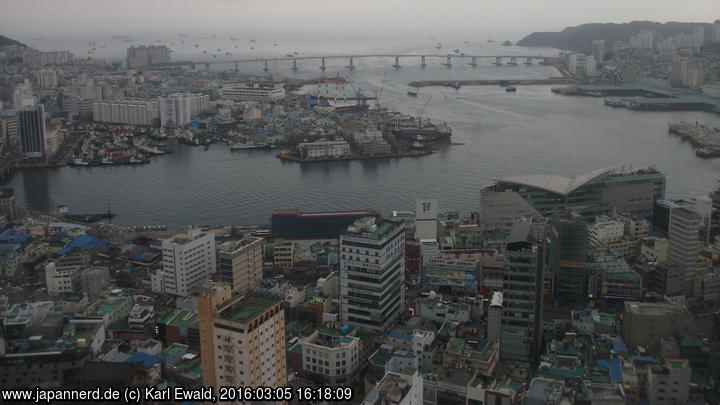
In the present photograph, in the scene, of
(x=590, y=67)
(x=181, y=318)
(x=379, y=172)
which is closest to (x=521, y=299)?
(x=181, y=318)

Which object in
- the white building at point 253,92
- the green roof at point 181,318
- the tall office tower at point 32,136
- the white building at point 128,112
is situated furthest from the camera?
the white building at point 253,92

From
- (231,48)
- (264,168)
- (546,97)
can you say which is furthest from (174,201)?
(231,48)

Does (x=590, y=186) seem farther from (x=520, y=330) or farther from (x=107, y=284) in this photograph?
(x=107, y=284)

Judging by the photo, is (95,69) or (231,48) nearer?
(95,69)

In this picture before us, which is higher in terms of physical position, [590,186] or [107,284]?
[590,186]

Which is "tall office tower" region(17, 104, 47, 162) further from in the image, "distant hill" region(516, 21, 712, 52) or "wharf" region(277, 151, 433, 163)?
"distant hill" region(516, 21, 712, 52)

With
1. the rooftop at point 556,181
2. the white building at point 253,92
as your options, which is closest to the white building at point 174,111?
the white building at point 253,92

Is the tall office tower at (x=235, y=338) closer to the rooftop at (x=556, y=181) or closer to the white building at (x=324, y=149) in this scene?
the rooftop at (x=556, y=181)
